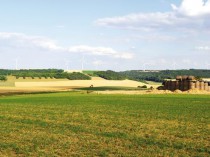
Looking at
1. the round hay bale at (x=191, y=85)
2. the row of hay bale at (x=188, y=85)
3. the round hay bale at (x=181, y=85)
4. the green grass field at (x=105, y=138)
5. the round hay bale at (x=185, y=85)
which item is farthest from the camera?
the round hay bale at (x=181, y=85)

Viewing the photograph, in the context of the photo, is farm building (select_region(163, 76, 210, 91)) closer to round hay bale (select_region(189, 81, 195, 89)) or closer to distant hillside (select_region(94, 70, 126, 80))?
round hay bale (select_region(189, 81, 195, 89))

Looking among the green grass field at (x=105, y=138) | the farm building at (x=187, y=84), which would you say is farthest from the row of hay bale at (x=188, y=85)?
the green grass field at (x=105, y=138)

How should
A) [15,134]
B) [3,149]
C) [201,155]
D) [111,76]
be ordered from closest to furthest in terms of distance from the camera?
Result: [201,155] → [3,149] → [15,134] → [111,76]

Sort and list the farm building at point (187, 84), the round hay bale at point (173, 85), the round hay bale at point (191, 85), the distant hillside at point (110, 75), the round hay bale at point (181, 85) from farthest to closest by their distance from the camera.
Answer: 1. the distant hillside at point (110, 75)
2. the round hay bale at point (173, 85)
3. the round hay bale at point (181, 85)
4. the farm building at point (187, 84)
5. the round hay bale at point (191, 85)

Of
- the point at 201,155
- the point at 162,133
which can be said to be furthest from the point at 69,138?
the point at 201,155

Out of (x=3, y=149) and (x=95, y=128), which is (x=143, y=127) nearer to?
(x=95, y=128)

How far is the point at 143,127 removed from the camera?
27.6 m

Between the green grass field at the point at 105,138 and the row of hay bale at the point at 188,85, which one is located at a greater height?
the row of hay bale at the point at 188,85

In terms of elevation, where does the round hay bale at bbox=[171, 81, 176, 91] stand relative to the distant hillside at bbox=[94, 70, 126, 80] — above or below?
below

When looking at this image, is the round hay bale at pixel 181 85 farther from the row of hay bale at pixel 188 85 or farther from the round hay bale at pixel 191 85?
the round hay bale at pixel 191 85

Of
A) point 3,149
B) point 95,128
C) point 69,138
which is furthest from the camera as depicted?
point 95,128

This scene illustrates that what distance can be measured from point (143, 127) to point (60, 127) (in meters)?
5.91

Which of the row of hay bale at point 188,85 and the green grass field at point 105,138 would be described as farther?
the row of hay bale at point 188,85

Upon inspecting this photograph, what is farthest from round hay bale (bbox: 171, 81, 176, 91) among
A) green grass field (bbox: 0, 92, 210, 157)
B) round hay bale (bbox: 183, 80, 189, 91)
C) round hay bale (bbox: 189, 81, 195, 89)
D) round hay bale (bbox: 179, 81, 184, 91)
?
green grass field (bbox: 0, 92, 210, 157)
